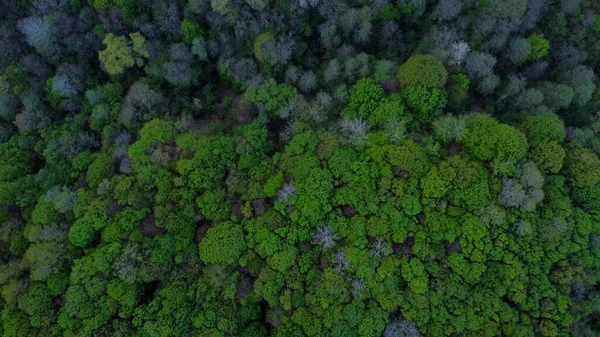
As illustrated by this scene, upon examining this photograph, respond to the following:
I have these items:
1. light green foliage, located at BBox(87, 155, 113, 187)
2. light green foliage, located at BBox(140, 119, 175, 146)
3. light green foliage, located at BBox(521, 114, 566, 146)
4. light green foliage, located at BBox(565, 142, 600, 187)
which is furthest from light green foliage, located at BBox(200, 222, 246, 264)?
light green foliage, located at BBox(565, 142, 600, 187)

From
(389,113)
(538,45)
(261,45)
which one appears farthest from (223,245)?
(538,45)

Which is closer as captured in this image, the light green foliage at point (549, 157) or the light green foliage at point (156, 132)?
the light green foliage at point (549, 157)

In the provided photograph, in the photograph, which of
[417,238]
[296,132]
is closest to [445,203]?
[417,238]

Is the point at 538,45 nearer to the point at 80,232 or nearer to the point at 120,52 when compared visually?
the point at 120,52

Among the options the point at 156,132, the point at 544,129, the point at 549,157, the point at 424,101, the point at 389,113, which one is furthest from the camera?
the point at 156,132

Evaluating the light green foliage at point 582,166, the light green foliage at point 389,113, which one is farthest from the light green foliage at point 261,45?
the light green foliage at point 582,166

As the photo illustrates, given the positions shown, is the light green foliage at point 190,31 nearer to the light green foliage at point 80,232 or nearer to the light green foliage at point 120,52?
the light green foliage at point 120,52

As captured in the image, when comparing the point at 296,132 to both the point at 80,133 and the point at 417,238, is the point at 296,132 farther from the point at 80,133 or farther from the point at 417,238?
the point at 80,133
